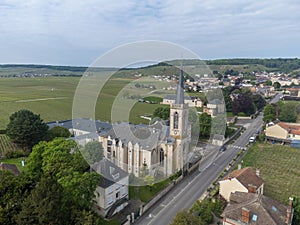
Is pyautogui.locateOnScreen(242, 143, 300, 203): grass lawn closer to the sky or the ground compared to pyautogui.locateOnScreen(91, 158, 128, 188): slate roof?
closer to the ground

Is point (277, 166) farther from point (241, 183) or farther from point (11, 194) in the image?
point (11, 194)

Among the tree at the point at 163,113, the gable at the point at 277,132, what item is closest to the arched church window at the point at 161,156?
the tree at the point at 163,113

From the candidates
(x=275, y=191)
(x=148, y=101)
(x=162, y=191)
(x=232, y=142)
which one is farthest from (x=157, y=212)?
(x=148, y=101)

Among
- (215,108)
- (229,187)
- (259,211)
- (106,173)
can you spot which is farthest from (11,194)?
(215,108)

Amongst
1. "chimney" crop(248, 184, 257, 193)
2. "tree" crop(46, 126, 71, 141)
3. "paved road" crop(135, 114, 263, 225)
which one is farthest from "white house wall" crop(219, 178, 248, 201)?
"tree" crop(46, 126, 71, 141)

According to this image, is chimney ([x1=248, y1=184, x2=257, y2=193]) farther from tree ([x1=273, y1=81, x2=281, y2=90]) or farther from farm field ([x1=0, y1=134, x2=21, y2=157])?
tree ([x1=273, y1=81, x2=281, y2=90])
